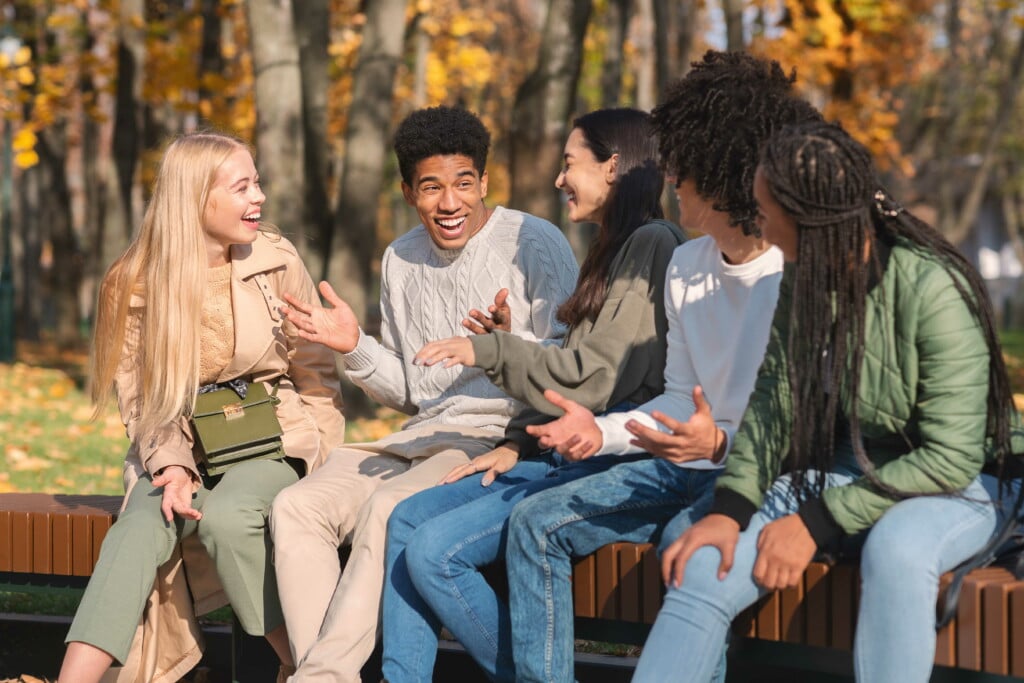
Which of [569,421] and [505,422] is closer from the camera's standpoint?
[569,421]

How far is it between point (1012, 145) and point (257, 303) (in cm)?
3642

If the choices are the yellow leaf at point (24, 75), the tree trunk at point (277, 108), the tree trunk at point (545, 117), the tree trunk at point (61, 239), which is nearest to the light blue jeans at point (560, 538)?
the tree trunk at point (545, 117)

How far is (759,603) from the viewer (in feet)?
11.1

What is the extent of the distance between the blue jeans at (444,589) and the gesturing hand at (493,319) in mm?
576

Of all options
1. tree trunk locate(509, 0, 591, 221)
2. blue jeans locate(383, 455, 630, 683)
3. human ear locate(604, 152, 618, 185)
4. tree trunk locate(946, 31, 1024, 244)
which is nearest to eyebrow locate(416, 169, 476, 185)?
human ear locate(604, 152, 618, 185)

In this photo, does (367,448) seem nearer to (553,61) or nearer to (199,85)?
(553,61)

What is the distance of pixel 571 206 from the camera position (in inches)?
175

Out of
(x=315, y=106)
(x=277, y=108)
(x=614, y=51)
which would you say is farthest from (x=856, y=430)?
(x=614, y=51)

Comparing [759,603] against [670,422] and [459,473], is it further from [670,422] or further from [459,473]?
[459,473]

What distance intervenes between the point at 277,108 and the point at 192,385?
19.3 feet

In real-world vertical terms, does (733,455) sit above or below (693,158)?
below

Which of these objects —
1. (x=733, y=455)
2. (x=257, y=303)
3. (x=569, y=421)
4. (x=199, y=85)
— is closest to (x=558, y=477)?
(x=569, y=421)

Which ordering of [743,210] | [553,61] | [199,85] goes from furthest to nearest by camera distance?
1. [199,85]
2. [553,61]
3. [743,210]

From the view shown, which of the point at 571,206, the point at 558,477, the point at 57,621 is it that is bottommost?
the point at 57,621
